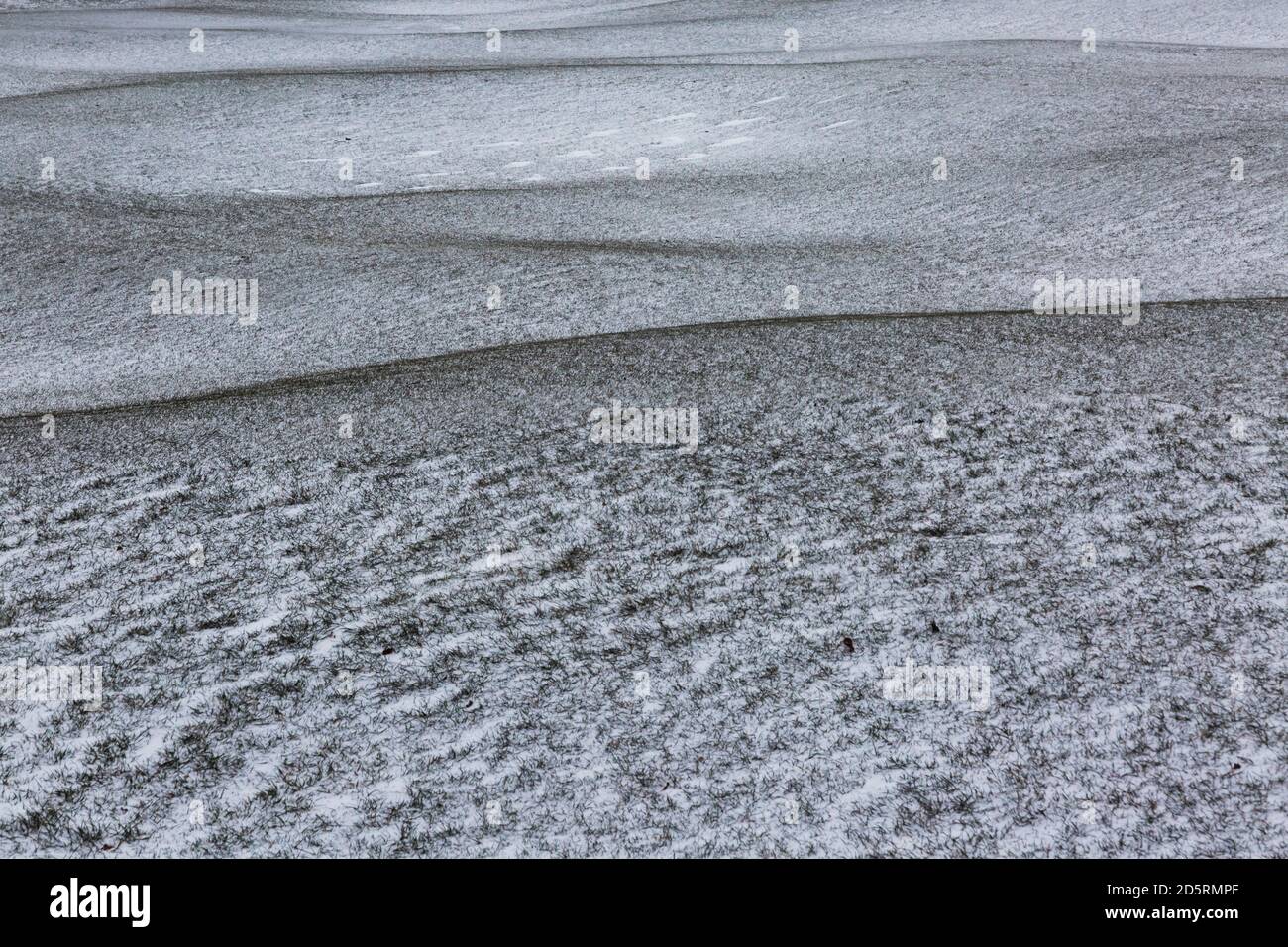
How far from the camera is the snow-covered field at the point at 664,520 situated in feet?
22.5

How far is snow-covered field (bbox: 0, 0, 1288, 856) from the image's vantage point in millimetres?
6852

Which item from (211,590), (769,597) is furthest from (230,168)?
(769,597)

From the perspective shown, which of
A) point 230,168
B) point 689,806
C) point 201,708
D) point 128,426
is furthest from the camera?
point 230,168

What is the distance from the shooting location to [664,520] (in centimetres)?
958

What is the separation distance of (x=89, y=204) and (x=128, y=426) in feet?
42.1

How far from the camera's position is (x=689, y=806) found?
6.76 metres

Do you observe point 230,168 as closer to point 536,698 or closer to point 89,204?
point 89,204

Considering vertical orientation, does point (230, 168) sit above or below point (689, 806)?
above

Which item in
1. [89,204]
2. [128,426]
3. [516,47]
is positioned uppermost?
[516,47]
